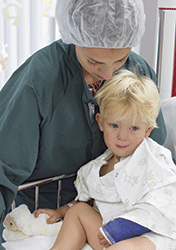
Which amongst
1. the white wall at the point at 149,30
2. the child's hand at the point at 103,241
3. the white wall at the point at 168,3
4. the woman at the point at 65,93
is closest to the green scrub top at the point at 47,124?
the woman at the point at 65,93

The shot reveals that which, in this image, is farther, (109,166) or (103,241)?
(109,166)

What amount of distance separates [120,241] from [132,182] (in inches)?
7.6

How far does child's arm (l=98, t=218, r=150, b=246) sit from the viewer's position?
3.19 feet

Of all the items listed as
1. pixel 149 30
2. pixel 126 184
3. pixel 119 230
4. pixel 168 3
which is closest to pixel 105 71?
pixel 126 184

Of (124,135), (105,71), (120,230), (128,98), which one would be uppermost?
(105,71)

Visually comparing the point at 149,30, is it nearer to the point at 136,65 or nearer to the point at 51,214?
the point at 136,65

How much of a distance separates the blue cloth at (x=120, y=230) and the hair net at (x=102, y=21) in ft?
1.69

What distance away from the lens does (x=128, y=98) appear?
111 cm

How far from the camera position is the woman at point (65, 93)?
943 millimetres

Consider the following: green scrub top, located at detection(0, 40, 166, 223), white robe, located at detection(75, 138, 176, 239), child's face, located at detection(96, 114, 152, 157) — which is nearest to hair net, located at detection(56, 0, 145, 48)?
green scrub top, located at detection(0, 40, 166, 223)

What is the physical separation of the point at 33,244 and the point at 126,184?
0.36 metres

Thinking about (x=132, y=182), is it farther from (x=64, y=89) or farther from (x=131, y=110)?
(x=64, y=89)

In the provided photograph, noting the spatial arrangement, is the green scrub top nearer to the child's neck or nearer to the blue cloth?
the child's neck

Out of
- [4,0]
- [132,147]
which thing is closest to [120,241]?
[132,147]
